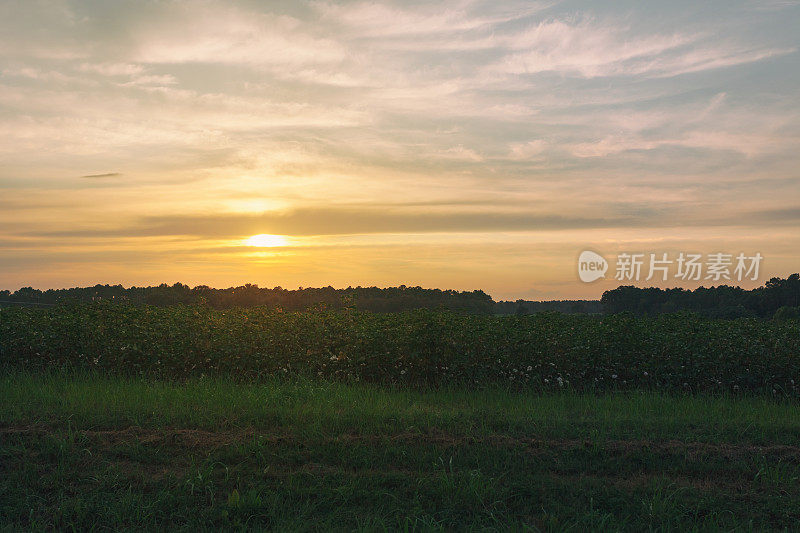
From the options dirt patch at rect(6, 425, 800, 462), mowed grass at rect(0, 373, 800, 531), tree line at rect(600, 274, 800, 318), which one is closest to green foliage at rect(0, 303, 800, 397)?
mowed grass at rect(0, 373, 800, 531)

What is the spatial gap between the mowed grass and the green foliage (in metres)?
1.31

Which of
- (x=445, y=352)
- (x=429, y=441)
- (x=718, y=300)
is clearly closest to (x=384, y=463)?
(x=429, y=441)

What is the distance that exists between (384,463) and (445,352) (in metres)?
3.85

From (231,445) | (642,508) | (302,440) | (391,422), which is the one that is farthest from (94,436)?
(642,508)

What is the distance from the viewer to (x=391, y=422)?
7.59 metres

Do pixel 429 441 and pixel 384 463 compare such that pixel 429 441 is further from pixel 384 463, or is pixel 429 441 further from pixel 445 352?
pixel 445 352

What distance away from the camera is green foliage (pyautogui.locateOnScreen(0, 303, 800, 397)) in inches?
410

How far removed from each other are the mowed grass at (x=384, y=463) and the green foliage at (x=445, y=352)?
4.30ft

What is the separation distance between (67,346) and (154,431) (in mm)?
5196

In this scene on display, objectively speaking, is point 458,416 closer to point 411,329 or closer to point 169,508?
point 411,329

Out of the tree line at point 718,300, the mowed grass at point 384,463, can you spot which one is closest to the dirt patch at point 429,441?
the mowed grass at point 384,463

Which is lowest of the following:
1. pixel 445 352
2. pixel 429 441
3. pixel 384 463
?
pixel 384 463

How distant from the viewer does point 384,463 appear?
6.60 meters

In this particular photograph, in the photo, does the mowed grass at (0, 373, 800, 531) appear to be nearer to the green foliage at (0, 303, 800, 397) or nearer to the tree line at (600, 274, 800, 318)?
the green foliage at (0, 303, 800, 397)
